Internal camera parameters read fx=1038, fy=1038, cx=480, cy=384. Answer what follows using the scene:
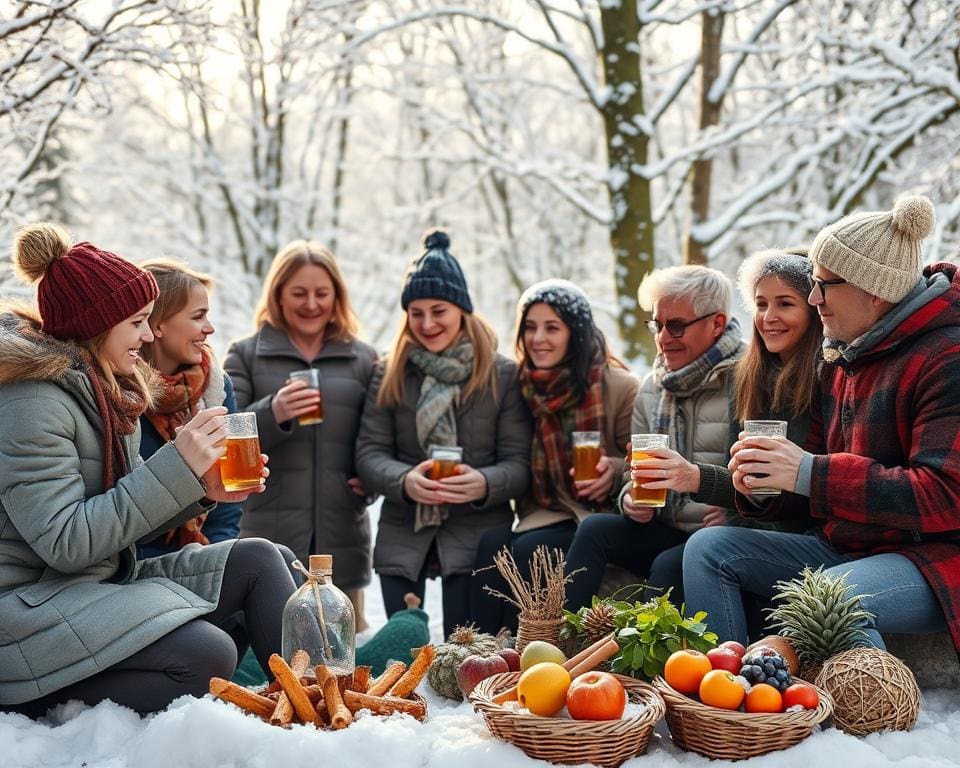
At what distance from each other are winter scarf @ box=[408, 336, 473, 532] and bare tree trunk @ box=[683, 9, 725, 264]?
3.65 meters

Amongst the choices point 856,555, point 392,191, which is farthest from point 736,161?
point 856,555

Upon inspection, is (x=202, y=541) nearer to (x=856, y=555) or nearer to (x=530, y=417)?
(x=530, y=417)

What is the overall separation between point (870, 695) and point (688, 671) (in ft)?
1.92

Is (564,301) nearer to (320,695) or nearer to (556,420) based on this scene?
(556,420)

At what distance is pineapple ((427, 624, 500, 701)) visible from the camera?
162 inches

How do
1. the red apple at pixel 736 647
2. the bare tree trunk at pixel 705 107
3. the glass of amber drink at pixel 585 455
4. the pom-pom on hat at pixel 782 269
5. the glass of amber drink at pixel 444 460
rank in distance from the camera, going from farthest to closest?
the bare tree trunk at pixel 705 107 < the glass of amber drink at pixel 444 460 < the glass of amber drink at pixel 585 455 < the pom-pom on hat at pixel 782 269 < the red apple at pixel 736 647

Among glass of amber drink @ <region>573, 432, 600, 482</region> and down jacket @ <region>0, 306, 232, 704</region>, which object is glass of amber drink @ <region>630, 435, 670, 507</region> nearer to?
glass of amber drink @ <region>573, 432, 600, 482</region>

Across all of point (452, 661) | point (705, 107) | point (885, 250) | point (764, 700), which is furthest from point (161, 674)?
point (705, 107)

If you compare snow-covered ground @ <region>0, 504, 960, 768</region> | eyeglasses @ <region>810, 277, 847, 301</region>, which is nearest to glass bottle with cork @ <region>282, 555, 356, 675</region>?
snow-covered ground @ <region>0, 504, 960, 768</region>

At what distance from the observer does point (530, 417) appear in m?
5.29

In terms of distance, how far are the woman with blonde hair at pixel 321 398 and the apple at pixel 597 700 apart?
2.51 meters

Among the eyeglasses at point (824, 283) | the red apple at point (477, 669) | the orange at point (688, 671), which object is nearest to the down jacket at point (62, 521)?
the red apple at point (477, 669)

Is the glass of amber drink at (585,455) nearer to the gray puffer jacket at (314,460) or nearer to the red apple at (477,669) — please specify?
the red apple at (477,669)

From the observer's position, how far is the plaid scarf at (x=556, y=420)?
16.4 feet
